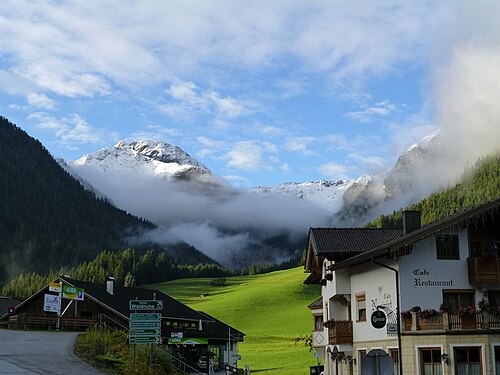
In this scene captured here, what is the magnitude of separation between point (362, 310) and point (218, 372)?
25780 mm

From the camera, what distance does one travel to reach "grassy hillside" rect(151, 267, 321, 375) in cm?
7512

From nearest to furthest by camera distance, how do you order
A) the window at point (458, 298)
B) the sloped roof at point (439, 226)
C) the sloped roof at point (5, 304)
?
the sloped roof at point (439, 226)
the window at point (458, 298)
the sloped roof at point (5, 304)

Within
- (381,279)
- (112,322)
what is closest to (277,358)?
(112,322)

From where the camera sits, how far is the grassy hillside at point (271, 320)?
75.1 m

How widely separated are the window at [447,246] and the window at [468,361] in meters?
5.48

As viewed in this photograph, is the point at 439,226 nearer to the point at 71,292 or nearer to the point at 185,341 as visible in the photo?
the point at 185,341

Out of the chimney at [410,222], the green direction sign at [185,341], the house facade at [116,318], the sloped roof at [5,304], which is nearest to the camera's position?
the chimney at [410,222]

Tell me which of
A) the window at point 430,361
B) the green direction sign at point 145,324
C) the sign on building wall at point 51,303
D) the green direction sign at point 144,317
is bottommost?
the window at point 430,361

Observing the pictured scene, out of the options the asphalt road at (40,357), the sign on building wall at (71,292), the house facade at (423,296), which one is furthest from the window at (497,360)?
the sign on building wall at (71,292)

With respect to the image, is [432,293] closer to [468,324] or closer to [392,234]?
[468,324]

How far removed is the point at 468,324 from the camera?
33.7 m

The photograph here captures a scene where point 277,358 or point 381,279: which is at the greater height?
point 381,279

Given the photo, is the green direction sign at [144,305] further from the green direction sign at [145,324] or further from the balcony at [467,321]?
the balcony at [467,321]

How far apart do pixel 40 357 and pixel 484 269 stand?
2224 cm
